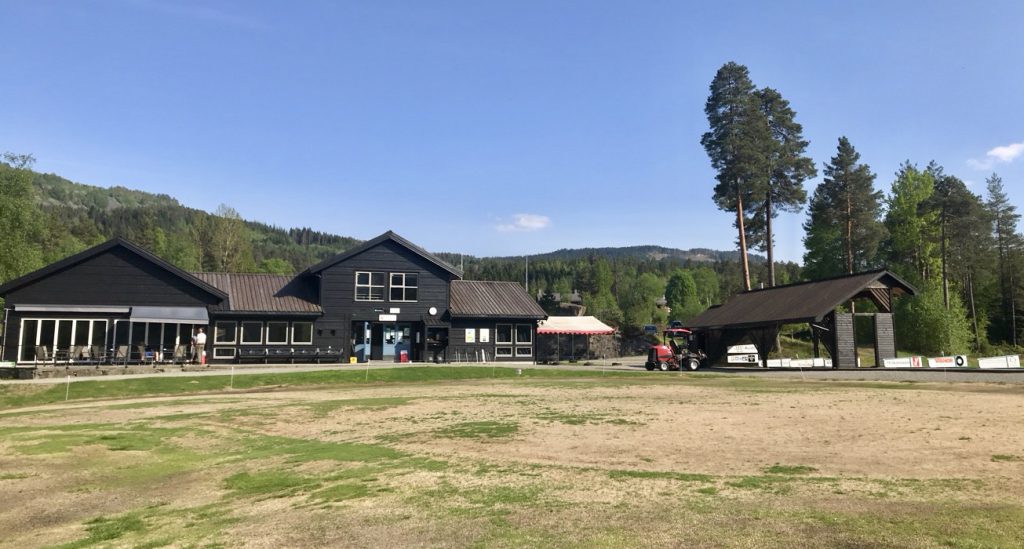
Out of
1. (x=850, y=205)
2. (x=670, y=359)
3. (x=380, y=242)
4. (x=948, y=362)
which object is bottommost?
(x=948, y=362)

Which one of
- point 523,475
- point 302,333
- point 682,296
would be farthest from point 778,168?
point 682,296

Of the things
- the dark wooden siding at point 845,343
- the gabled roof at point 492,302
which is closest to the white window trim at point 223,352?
the gabled roof at point 492,302

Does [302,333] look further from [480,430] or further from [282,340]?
[480,430]

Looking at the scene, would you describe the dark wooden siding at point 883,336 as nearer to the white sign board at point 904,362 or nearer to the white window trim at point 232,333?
the white sign board at point 904,362

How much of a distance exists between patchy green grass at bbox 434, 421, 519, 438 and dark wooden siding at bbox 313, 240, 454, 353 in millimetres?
29468

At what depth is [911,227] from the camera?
6981cm

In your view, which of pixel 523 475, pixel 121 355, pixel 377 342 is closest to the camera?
pixel 523 475

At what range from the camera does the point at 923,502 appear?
327 inches

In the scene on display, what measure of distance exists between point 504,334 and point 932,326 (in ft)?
136

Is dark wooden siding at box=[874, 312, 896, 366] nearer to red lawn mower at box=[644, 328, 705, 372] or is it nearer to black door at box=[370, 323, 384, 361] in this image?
red lawn mower at box=[644, 328, 705, 372]

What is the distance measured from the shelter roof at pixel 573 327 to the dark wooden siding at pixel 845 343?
69.7 ft

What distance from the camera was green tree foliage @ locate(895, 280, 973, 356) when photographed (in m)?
59.1

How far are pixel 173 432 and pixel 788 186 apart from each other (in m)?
52.5

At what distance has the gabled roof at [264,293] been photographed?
42.3 m
